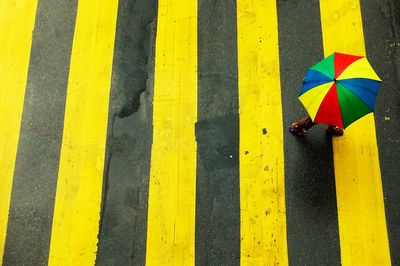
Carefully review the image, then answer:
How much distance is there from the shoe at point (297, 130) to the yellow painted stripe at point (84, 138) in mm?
2325

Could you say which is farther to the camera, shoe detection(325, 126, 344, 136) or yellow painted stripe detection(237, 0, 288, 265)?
shoe detection(325, 126, 344, 136)

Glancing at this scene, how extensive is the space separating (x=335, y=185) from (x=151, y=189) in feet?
7.20

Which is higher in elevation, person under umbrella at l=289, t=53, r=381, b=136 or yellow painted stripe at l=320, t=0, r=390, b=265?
person under umbrella at l=289, t=53, r=381, b=136

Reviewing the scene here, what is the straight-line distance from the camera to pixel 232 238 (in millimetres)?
5516

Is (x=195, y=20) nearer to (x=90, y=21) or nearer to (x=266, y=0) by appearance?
(x=266, y=0)

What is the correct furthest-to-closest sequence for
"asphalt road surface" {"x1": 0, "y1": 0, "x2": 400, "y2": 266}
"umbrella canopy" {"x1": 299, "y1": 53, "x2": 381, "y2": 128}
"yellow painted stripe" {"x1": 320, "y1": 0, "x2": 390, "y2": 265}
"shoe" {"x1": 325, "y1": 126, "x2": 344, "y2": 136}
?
"shoe" {"x1": 325, "y1": 126, "x2": 344, "y2": 136}, "asphalt road surface" {"x1": 0, "y1": 0, "x2": 400, "y2": 266}, "yellow painted stripe" {"x1": 320, "y1": 0, "x2": 390, "y2": 265}, "umbrella canopy" {"x1": 299, "y1": 53, "x2": 381, "y2": 128}

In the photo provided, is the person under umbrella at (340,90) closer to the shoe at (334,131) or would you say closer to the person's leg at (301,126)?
the person's leg at (301,126)

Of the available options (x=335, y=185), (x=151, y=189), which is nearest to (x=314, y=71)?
(x=335, y=185)

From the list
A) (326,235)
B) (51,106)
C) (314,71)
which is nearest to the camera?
(314,71)

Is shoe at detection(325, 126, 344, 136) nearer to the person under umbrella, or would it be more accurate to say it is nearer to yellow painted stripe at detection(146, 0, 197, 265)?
the person under umbrella

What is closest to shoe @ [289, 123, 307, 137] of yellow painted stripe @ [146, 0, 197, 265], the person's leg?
the person's leg

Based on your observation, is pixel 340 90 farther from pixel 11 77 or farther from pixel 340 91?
pixel 11 77

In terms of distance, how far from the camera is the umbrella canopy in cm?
452

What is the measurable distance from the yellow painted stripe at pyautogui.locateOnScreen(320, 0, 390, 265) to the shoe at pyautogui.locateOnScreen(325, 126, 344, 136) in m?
0.08
